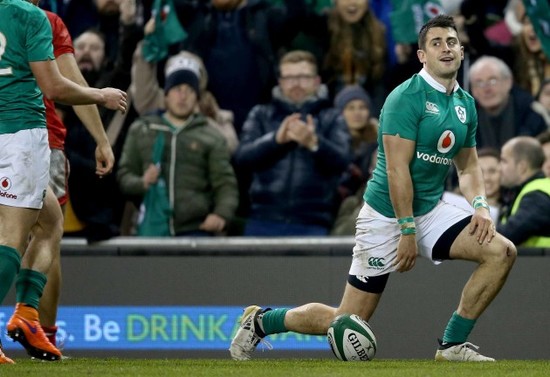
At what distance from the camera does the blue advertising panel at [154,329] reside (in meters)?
10.7

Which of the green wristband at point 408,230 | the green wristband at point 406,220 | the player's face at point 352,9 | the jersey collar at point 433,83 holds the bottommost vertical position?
the green wristband at point 408,230

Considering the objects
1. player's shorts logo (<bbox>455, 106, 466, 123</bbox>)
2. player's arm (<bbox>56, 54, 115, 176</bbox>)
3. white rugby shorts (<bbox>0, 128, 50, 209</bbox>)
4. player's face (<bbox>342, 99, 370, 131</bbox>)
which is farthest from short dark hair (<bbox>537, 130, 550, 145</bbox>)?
white rugby shorts (<bbox>0, 128, 50, 209</bbox>)

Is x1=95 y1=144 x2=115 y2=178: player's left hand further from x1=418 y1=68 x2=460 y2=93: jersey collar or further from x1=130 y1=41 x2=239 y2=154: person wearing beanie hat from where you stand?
x1=130 y1=41 x2=239 y2=154: person wearing beanie hat

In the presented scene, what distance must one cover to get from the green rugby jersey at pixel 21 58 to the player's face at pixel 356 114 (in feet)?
13.1

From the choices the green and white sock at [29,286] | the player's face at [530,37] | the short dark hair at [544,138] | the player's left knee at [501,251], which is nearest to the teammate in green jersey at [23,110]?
the green and white sock at [29,286]

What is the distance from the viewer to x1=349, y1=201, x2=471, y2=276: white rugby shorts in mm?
7902

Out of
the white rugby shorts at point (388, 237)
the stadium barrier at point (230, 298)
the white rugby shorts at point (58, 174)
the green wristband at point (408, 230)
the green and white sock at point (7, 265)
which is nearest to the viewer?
the green and white sock at point (7, 265)

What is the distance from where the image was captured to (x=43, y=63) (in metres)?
7.21

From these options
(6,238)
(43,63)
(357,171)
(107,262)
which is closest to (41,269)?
(6,238)

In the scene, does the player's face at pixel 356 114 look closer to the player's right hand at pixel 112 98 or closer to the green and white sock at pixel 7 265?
the player's right hand at pixel 112 98

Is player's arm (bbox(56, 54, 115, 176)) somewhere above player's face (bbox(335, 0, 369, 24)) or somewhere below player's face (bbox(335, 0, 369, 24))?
below

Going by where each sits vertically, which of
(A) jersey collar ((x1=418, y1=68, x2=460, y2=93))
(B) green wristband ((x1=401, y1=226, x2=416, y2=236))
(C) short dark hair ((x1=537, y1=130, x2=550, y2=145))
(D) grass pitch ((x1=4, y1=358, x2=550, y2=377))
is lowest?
(D) grass pitch ((x1=4, y1=358, x2=550, y2=377))

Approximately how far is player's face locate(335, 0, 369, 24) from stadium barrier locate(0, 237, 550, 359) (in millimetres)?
1903

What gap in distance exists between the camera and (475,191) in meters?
7.99
